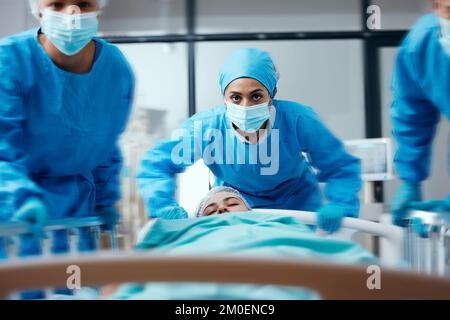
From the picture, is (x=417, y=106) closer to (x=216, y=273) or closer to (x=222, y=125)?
(x=222, y=125)

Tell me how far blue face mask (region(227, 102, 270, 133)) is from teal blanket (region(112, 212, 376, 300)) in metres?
0.23

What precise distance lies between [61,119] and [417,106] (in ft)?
3.03

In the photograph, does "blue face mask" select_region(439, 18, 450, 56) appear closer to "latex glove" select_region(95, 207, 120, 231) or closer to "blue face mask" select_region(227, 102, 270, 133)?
"blue face mask" select_region(227, 102, 270, 133)

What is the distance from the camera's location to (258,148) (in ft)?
4.57

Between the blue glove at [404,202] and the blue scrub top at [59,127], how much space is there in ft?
2.42

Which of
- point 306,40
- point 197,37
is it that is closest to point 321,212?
point 306,40

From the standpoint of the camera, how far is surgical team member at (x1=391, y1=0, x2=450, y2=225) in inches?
52.6

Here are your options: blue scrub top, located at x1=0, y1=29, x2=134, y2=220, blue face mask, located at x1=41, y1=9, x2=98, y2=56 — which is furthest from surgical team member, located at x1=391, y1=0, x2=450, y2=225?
blue face mask, located at x1=41, y1=9, x2=98, y2=56

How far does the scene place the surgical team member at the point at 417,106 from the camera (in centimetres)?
134

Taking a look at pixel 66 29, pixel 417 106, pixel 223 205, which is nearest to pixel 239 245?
pixel 223 205

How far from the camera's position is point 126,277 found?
33.1 inches

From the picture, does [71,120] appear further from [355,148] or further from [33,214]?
[355,148]

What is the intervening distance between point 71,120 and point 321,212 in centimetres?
69

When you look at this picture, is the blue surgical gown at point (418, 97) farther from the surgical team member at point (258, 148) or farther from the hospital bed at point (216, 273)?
the hospital bed at point (216, 273)
